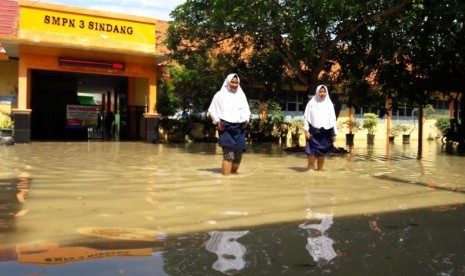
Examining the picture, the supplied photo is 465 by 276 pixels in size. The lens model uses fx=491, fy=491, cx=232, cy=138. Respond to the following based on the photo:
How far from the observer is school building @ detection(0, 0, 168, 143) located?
16062mm

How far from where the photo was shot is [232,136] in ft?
25.8

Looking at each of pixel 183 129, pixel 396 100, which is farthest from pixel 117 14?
pixel 396 100

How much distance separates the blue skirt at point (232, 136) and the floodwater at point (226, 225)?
58 cm

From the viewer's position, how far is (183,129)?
776 inches

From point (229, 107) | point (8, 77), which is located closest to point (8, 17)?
point (8, 77)

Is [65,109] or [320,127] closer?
[320,127]

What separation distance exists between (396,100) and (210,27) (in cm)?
716

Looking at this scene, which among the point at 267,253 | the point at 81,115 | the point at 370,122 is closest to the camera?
the point at 267,253

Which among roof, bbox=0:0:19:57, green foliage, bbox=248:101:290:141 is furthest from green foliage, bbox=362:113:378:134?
roof, bbox=0:0:19:57

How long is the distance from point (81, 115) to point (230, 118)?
1457cm

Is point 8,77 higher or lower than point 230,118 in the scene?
higher

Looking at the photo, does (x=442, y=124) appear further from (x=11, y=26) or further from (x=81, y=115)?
(x=11, y=26)

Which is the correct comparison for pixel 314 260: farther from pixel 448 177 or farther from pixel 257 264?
pixel 448 177

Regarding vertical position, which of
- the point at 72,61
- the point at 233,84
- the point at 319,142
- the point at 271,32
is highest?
the point at 271,32
